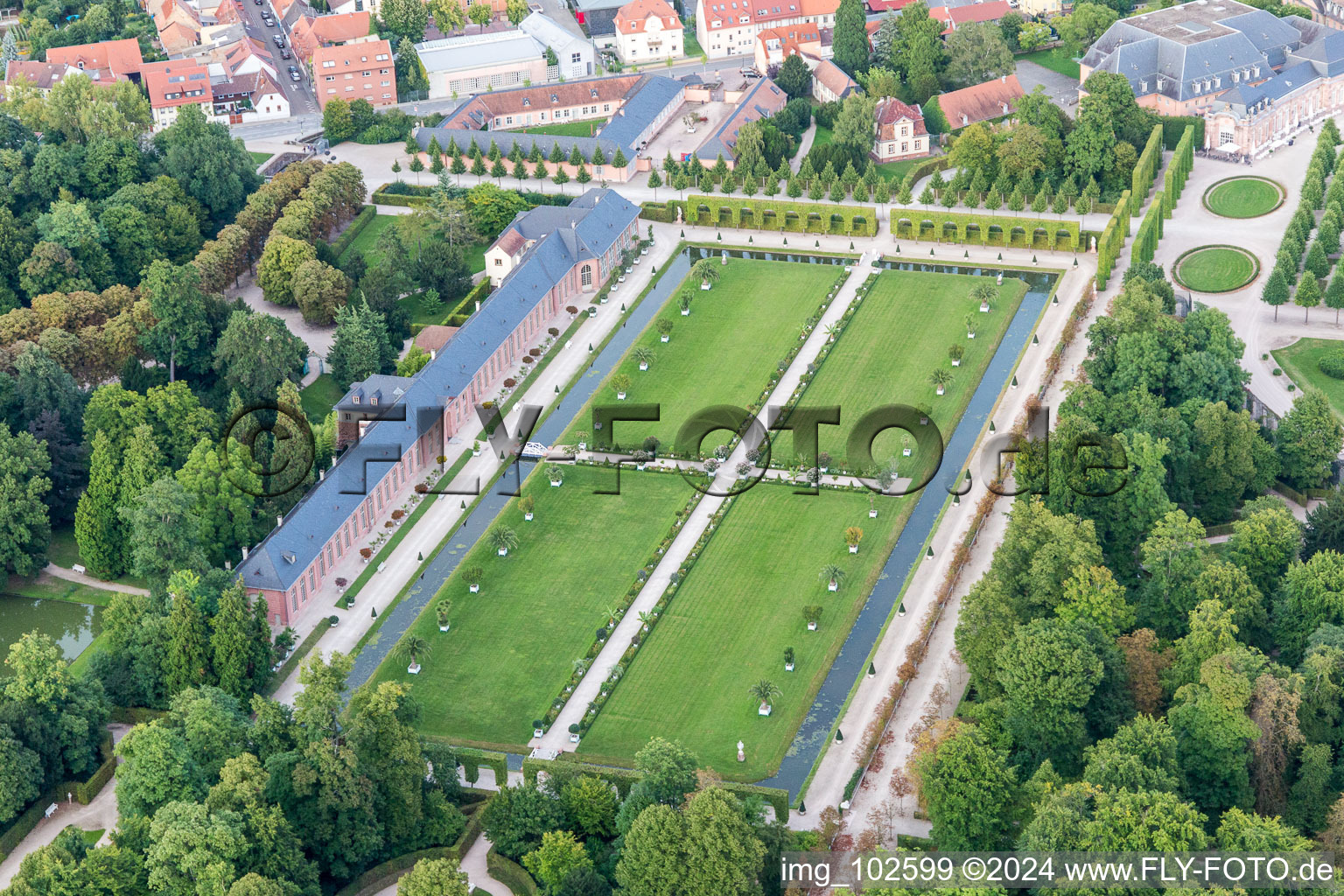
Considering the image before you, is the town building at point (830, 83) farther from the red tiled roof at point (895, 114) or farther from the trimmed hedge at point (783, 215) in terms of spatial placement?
the trimmed hedge at point (783, 215)

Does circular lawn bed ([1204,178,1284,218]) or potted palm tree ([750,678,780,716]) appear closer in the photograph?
potted palm tree ([750,678,780,716])

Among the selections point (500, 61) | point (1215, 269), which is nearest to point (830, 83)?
point (500, 61)

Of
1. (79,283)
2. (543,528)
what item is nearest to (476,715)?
(543,528)

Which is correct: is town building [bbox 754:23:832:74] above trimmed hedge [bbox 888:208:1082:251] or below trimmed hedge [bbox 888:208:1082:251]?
above

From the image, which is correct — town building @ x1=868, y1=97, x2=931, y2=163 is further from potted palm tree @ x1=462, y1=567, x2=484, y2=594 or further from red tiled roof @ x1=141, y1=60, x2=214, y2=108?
potted palm tree @ x1=462, y1=567, x2=484, y2=594

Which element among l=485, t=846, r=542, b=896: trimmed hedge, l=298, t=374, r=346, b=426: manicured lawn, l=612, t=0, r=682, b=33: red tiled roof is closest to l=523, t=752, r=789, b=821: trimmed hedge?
l=485, t=846, r=542, b=896: trimmed hedge

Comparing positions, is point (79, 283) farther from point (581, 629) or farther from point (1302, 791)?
point (1302, 791)
